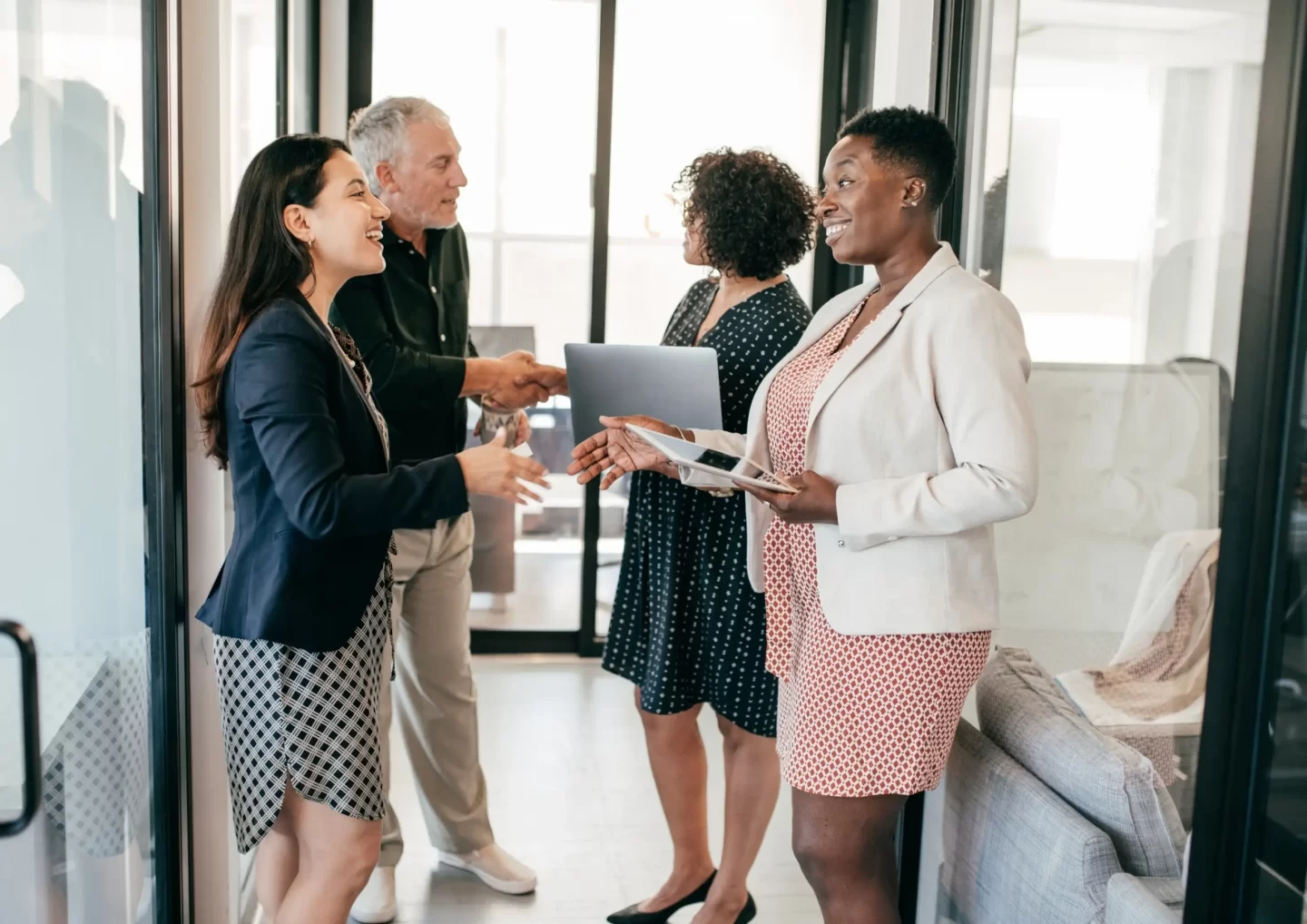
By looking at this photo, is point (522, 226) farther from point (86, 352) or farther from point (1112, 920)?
point (1112, 920)

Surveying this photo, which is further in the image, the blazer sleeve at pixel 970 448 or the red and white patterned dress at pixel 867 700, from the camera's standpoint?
the red and white patterned dress at pixel 867 700

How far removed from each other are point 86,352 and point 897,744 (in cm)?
126

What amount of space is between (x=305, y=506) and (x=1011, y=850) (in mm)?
1204

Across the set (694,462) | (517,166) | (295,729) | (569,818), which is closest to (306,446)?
(295,729)

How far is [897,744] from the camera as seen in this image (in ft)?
5.80

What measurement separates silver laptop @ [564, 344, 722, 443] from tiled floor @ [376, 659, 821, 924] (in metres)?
1.11

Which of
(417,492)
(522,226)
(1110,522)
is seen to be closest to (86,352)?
(417,492)

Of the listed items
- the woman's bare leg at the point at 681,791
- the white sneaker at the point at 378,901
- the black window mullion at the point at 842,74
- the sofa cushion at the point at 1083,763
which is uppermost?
the black window mullion at the point at 842,74

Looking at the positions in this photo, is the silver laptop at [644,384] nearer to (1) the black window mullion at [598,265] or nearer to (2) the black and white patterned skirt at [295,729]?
(2) the black and white patterned skirt at [295,729]

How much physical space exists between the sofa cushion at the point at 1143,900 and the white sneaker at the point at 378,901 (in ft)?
5.06

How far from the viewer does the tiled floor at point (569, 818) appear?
8.81 ft

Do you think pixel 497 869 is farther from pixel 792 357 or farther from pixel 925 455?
pixel 925 455

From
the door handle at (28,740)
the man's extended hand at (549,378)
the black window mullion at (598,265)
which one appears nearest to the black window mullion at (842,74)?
the black window mullion at (598,265)

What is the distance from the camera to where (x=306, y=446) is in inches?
65.0
